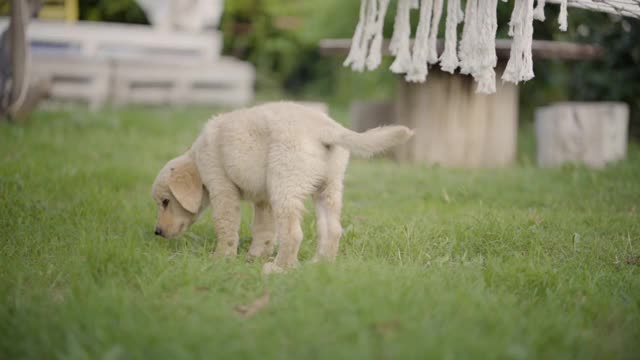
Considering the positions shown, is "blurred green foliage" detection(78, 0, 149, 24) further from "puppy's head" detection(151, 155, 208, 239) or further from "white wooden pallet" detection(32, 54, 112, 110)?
"puppy's head" detection(151, 155, 208, 239)

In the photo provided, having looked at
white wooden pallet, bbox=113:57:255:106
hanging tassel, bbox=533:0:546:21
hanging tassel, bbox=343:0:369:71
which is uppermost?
hanging tassel, bbox=533:0:546:21

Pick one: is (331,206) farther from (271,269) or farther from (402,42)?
(402,42)

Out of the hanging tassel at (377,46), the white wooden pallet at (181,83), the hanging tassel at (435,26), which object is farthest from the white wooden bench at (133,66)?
the hanging tassel at (435,26)

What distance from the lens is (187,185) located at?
13.8 feet

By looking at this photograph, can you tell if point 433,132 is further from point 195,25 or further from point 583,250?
point 195,25

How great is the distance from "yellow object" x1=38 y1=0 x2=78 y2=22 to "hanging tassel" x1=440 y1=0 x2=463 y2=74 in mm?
11102

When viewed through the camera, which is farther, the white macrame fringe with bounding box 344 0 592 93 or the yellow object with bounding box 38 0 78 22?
the yellow object with bounding box 38 0 78 22

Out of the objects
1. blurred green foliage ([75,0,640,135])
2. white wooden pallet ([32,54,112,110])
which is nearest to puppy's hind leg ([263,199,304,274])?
blurred green foliage ([75,0,640,135])

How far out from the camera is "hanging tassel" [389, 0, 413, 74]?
427 centimetres

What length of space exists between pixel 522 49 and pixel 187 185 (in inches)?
82.6

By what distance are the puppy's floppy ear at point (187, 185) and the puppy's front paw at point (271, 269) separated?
2.36ft

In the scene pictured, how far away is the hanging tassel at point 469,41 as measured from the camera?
400cm


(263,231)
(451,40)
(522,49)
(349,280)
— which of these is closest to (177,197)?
(263,231)

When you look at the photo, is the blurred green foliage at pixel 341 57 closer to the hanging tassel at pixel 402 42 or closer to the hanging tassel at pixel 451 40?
the hanging tassel at pixel 402 42
